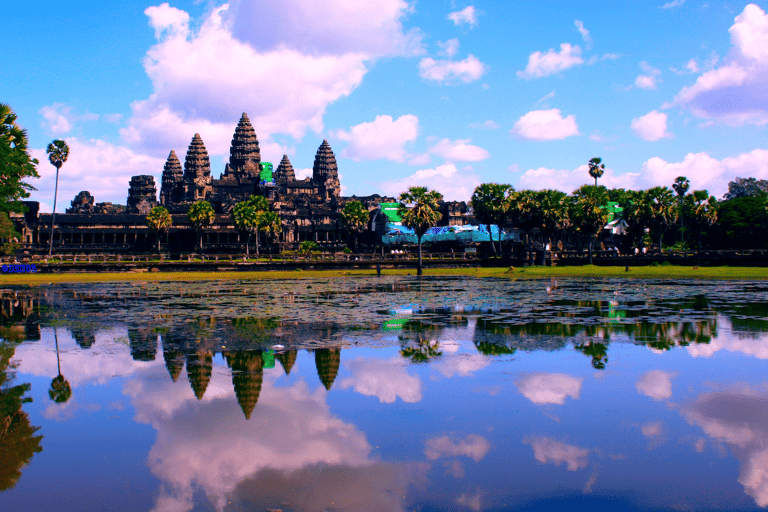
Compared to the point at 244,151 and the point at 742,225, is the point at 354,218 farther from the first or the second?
the point at 244,151

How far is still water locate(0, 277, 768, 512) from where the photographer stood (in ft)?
21.8

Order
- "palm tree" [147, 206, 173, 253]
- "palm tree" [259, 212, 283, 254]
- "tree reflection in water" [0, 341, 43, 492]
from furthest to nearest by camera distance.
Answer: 1. "palm tree" [147, 206, 173, 253]
2. "palm tree" [259, 212, 283, 254]
3. "tree reflection in water" [0, 341, 43, 492]

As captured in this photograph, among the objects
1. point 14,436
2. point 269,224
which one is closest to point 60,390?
point 14,436

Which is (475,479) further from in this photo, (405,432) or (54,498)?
(54,498)

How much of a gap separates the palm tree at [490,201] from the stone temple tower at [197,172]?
9576 cm

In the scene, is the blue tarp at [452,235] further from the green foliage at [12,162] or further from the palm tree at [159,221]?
the green foliage at [12,162]

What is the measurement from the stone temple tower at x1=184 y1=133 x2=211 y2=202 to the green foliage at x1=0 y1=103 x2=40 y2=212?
125 metres

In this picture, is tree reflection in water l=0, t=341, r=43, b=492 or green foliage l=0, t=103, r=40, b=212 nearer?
tree reflection in water l=0, t=341, r=43, b=492

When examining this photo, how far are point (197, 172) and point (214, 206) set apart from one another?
2172 centimetres

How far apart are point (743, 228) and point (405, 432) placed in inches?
4201

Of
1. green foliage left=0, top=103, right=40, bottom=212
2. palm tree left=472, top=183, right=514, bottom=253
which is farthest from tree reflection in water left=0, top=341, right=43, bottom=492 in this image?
palm tree left=472, top=183, right=514, bottom=253

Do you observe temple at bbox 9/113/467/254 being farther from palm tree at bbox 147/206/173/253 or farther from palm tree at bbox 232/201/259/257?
palm tree at bbox 232/201/259/257

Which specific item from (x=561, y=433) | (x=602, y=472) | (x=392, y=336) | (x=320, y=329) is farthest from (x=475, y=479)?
(x=320, y=329)

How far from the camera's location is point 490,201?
10444 cm
